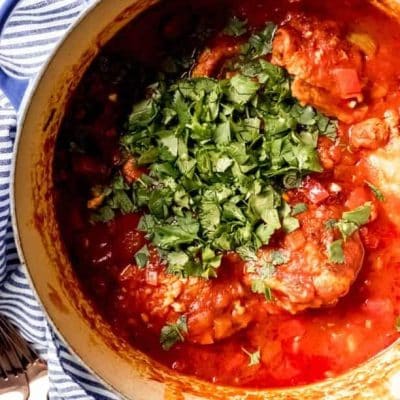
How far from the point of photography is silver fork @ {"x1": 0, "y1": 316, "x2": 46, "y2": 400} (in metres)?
3.80

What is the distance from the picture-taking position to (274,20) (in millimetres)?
3170

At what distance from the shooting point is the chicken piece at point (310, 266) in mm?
3256

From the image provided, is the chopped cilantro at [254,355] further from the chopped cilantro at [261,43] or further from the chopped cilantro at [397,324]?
the chopped cilantro at [261,43]

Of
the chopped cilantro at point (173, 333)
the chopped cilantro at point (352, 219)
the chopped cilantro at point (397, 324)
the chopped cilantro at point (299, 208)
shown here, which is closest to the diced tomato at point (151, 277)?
the chopped cilantro at point (173, 333)

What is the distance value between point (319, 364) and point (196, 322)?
1.67 ft

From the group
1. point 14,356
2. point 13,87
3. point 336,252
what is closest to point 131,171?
point 13,87

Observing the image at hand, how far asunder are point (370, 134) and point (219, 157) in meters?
0.54

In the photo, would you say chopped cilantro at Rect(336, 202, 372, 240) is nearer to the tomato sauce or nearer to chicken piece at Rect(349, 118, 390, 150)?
the tomato sauce

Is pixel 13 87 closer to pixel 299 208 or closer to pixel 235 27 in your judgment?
pixel 235 27

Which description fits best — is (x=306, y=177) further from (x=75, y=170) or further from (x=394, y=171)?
(x=75, y=170)

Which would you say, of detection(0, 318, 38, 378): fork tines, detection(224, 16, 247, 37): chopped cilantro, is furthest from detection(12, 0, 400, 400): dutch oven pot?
detection(0, 318, 38, 378): fork tines

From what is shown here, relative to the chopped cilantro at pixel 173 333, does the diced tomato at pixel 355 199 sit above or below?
above

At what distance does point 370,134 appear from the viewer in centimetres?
321

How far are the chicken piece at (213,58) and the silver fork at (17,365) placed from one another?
141cm
